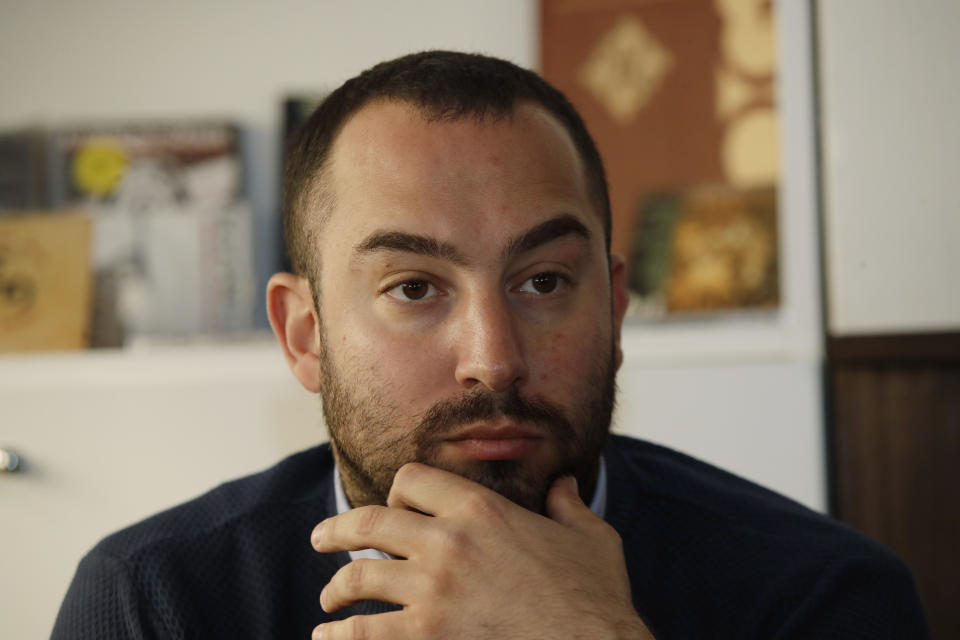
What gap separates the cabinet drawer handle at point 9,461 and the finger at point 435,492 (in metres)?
0.77

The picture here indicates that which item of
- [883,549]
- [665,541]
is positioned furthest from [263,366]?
[883,549]

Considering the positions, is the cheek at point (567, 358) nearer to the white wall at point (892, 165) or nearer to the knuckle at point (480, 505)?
the knuckle at point (480, 505)

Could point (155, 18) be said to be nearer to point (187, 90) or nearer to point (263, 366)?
point (187, 90)

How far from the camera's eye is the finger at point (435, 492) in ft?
2.54

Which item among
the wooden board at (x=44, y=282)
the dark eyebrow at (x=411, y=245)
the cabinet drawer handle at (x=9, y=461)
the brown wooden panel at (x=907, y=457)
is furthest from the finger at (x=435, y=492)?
the wooden board at (x=44, y=282)

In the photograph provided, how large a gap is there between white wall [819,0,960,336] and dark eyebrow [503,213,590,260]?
51 cm

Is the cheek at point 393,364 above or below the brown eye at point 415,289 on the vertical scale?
below

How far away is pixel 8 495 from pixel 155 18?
3.31ft

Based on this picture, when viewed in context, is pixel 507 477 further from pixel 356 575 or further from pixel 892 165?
pixel 892 165

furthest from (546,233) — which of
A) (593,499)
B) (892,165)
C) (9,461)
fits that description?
(9,461)

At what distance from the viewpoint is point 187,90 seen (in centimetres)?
178

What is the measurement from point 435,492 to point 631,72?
103cm

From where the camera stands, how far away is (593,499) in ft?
3.24

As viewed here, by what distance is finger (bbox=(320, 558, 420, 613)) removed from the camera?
2.40ft
